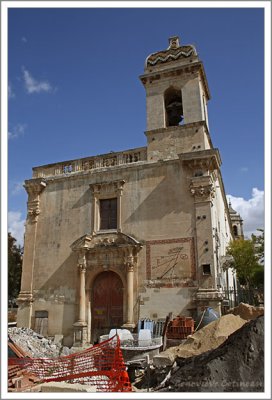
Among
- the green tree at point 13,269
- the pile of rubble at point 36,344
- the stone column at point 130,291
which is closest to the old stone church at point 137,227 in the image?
the stone column at point 130,291

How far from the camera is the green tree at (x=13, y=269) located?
99.7ft

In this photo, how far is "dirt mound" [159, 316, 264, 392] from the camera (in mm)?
6816

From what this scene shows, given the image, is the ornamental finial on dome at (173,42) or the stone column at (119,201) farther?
the ornamental finial on dome at (173,42)

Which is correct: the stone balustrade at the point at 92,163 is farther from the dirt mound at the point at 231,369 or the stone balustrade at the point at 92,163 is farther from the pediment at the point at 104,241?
the dirt mound at the point at 231,369

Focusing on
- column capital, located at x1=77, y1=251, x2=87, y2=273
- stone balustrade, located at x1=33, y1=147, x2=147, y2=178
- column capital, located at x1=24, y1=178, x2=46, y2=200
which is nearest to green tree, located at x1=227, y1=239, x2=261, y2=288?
stone balustrade, located at x1=33, y1=147, x2=147, y2=178

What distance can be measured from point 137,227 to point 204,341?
7107mm

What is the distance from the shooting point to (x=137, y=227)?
56.6 feet

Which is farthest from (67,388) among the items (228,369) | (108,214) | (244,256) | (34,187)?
(244,256)

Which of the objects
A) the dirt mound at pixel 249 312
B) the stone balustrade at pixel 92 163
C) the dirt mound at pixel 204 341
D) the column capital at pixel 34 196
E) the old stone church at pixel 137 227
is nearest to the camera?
the dirt mound at pixel 204 341

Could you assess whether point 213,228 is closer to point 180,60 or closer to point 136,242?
point 136,242

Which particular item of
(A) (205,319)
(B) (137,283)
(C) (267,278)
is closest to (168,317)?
(A) (205,319)

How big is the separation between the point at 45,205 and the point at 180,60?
10848mm

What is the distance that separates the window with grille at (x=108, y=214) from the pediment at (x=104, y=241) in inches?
21.2

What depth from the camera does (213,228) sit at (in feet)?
Result: 54.1
